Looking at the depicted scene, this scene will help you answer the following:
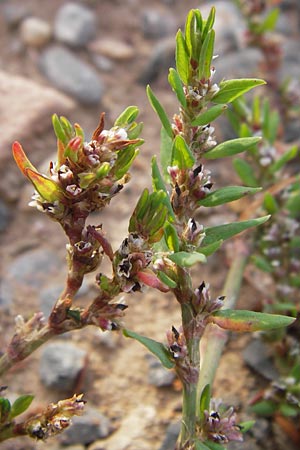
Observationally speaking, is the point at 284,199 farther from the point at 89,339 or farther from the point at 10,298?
the point at 10,298

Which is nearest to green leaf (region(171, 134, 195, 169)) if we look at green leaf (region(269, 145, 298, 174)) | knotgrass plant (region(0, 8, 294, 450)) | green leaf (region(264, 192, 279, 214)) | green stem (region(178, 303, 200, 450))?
knotgrass plant (region(0, 8, 294, 450))

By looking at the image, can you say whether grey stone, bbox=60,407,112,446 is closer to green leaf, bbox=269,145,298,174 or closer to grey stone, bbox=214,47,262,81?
green leaf, bbox=269,145,298,174

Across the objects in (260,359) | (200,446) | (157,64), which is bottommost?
(200,446)

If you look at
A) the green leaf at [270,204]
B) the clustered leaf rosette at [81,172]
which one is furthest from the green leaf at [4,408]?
the green leaf at [270,204]

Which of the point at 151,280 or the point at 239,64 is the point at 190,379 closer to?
the point at 151,280

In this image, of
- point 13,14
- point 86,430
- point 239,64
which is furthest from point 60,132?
point 13,14

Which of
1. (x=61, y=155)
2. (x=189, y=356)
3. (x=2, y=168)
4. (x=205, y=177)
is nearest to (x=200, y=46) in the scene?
(x=205, y=177)
